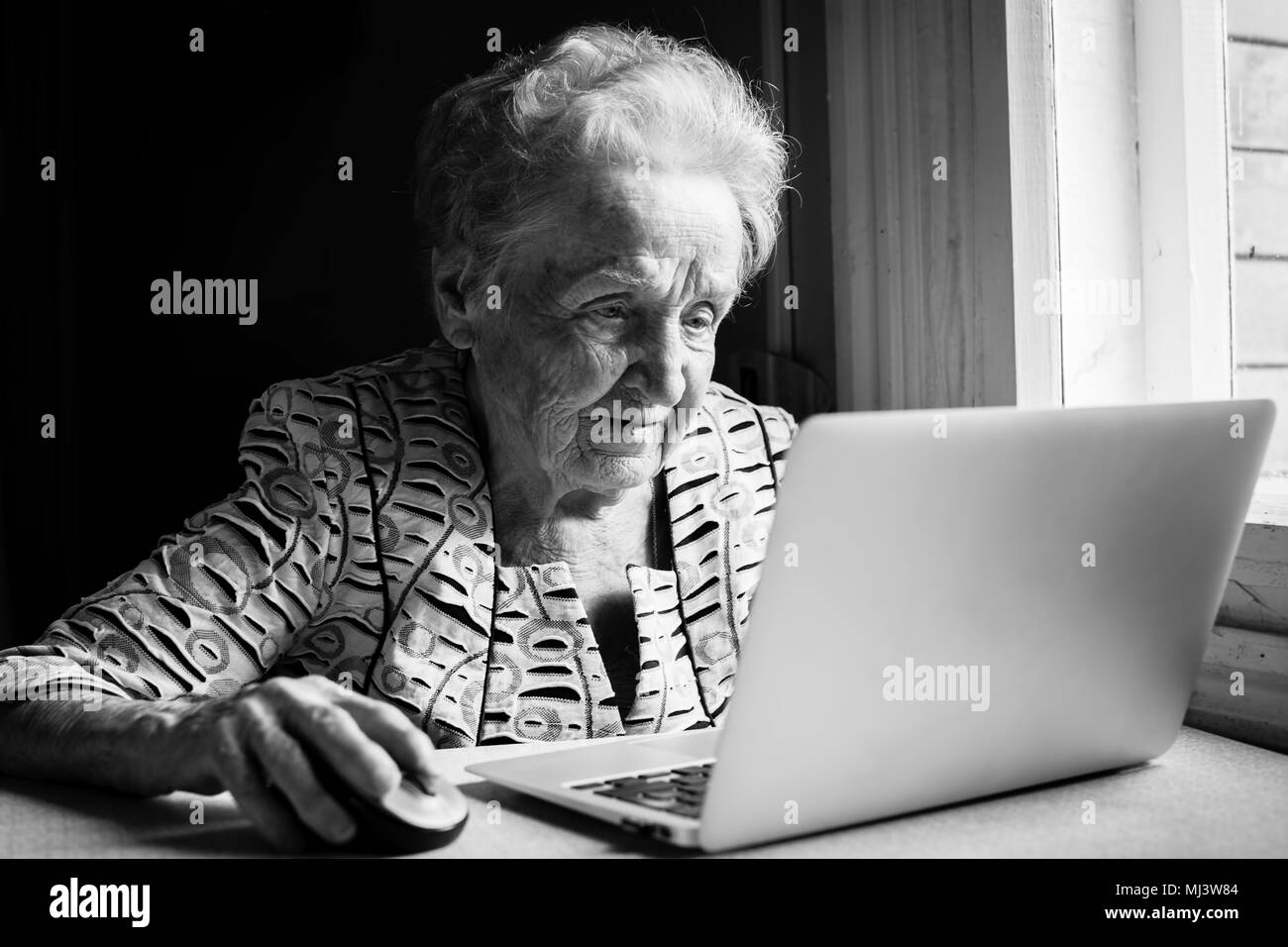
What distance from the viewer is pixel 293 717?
76cm

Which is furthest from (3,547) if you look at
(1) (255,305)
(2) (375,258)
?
(2) (375,258)

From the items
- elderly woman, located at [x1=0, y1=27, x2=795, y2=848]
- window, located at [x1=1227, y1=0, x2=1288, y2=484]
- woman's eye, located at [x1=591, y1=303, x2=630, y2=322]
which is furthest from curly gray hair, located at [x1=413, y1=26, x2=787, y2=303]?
window, located at [x1=1227, y1=0, x2=1288, y2=484]

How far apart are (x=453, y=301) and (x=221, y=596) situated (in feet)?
1.51

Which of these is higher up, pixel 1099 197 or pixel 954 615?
pixel 1099 197

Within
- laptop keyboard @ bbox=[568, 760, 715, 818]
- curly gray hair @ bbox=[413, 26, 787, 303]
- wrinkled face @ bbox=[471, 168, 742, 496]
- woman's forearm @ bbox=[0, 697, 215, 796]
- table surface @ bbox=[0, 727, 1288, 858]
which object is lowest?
table surface @ bbox=[0, 727, 1288, 858]

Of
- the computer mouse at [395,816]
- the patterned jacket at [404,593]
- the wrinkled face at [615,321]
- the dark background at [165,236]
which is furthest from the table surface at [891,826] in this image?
the dark background at [165,236]

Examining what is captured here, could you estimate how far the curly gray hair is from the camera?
137 centimetres

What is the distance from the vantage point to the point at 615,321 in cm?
136

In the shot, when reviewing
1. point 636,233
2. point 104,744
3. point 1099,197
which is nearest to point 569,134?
point 636,233

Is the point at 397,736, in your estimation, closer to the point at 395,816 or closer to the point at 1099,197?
the point at 395,816

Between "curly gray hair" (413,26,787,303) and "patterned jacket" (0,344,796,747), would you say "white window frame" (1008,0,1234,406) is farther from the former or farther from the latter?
"patterned jacket" (0,344,796,747)

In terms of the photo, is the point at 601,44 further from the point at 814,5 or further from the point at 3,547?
the point at 3,547

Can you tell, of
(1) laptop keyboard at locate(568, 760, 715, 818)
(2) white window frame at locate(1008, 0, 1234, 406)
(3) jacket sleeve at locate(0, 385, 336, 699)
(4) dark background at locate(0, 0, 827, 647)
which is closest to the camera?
(1) laptop keyboard at locate(568, 760, 715, 818)

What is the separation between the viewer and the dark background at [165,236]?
1706 millimetres
